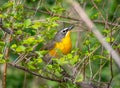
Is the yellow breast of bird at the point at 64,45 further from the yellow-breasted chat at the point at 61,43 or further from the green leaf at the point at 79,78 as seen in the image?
the green leaf at the point at 79,78

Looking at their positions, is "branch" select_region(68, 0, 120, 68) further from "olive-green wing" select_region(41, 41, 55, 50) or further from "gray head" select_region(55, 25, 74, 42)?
"gray head" select_region(55, 25, 74, 42)

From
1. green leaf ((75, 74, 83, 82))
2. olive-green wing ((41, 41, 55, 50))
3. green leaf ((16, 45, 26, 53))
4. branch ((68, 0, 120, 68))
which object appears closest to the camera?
branch ((68, 0, 120, 68))

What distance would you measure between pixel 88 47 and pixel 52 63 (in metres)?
0.42

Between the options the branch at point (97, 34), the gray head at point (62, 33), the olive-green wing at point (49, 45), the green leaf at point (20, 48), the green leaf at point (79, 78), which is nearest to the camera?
the branch at point (97, 34)

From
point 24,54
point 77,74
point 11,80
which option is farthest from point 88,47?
point 11,80

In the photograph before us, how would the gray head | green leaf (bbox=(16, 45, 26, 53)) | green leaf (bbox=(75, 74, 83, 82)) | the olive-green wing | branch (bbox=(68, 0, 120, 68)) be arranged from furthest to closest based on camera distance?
1. the gray head
2. the olive-green wing
3. green leaf (bbox=(75, 74, 83, 82))
4. green leaf (bbox=(16, 45, 26, 53))
5. branch (bbox=(68, 0, 120, 68))

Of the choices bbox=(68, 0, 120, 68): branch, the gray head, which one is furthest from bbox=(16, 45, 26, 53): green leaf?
the gray head

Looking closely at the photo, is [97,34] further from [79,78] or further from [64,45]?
[64,45]

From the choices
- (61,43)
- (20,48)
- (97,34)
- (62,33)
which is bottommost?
(61,43)

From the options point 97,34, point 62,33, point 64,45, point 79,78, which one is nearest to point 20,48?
point 79,78

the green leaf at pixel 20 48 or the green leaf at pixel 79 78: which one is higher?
the green leaf at pixel 20 48

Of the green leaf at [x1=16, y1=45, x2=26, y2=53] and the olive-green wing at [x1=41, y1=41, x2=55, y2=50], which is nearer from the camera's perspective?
the green leaf at [x1=16, y1=45, x2=26, y2=53]

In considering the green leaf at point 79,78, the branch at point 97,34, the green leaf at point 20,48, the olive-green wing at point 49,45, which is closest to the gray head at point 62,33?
the olive-green wing at point 49,45

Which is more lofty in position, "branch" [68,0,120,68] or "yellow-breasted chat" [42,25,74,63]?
"branch" [68,0,120,68]
